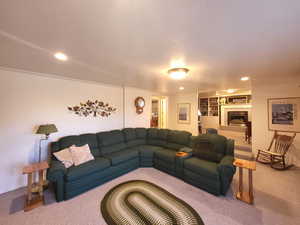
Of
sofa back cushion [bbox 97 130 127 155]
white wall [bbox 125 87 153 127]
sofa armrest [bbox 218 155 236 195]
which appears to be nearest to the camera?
sofa armrest [bbox 218 155 236 195]

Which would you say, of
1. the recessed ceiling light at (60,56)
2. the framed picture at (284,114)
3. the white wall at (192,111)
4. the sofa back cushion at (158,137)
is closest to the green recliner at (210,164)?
the sofa back cushion at (158,137)

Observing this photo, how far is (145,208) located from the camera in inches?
77.0

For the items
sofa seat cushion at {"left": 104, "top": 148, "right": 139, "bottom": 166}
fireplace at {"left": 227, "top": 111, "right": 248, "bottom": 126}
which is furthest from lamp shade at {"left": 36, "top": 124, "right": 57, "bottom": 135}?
fireplace at {"left": 227, "top": 111, "right": 248, "bottom": 126}

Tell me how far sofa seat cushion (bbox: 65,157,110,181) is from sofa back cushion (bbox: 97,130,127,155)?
19.7 inches

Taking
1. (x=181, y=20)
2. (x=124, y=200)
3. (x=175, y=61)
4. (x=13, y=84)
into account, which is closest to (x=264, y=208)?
(x=124, y=200)

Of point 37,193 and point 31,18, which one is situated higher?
point 31,18

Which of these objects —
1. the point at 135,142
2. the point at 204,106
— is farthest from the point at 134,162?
the point at 204,106

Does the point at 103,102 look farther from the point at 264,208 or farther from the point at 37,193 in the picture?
the point at 264,208

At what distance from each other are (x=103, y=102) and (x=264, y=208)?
159 inches

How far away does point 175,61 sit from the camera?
6.95 feet

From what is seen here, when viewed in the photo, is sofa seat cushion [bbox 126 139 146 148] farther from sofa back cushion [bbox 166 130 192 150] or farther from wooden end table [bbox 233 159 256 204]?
wooden end table [bbox 233 159 256 204]

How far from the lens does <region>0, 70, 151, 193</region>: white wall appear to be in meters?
2.44

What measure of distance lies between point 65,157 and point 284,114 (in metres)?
5.56

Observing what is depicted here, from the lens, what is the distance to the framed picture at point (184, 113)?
5.70 metres
